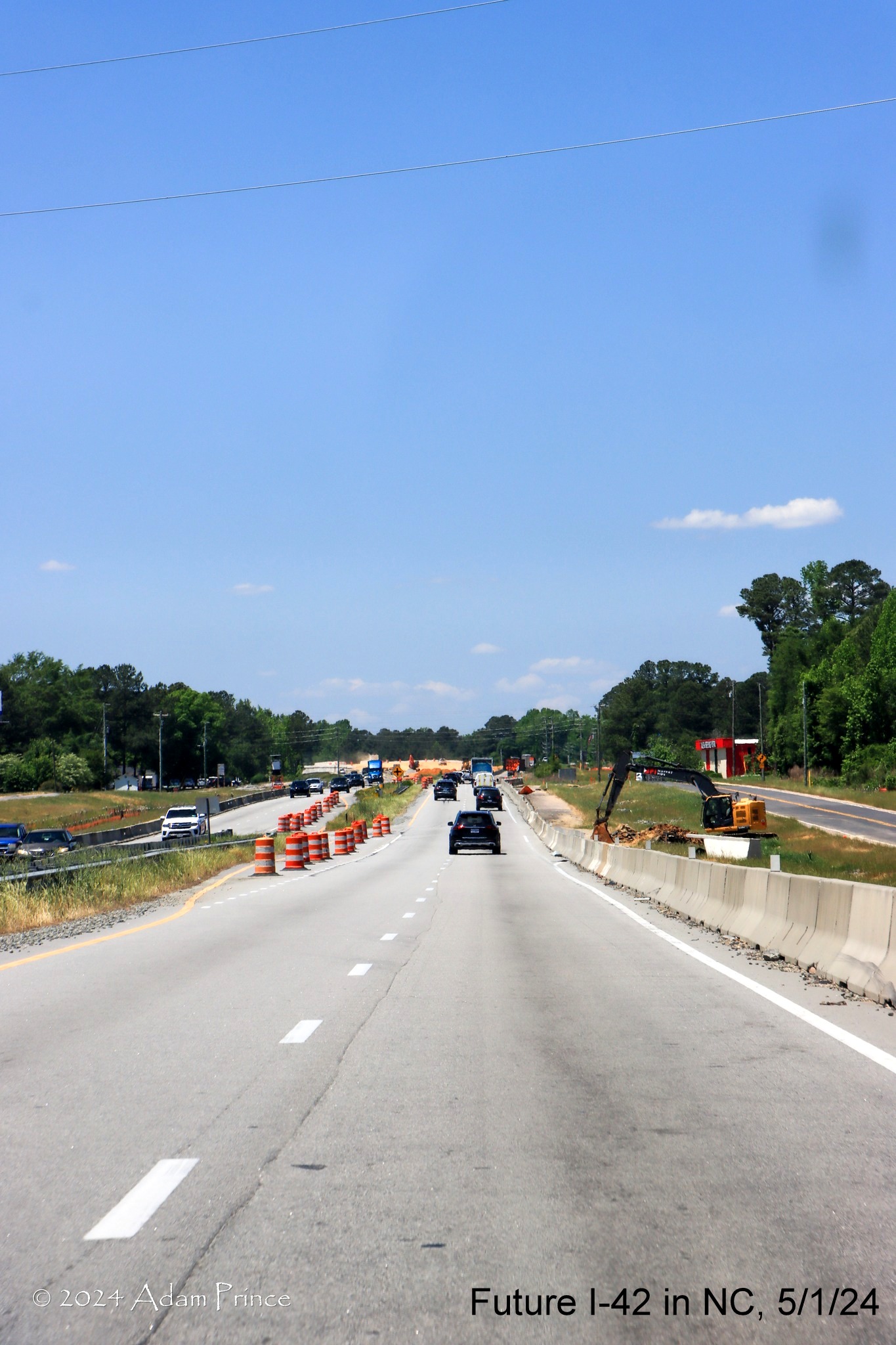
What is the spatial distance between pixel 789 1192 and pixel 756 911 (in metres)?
11.3

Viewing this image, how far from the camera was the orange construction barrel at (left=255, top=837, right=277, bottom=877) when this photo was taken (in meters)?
37.2

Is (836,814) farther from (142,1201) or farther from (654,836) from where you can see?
(142,1201)

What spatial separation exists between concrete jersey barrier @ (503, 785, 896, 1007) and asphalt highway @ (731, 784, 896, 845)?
128 ft

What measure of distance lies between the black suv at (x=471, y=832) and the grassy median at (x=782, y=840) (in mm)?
6882

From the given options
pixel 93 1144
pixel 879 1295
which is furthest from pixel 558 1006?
pixel 879 1295

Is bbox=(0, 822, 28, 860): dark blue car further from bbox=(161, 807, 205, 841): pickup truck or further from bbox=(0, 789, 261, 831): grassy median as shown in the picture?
bbox=(0, 789, 261, 831): grassy median

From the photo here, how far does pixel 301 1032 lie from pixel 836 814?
241 feet

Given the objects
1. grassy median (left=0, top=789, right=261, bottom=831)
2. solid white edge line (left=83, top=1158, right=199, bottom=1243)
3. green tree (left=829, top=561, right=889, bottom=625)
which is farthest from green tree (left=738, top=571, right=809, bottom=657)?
solid white edge line (left=83, top=1158, right=199, bottom=1243)

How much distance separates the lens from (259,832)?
7294cm

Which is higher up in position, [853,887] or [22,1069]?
[853,887]

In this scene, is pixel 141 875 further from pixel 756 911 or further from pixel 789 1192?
pixel 789 1192

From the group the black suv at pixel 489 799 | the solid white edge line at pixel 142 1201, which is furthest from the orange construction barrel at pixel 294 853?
the black suv at pixel 489 799

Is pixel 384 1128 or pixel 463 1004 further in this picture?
pixel 463 1004

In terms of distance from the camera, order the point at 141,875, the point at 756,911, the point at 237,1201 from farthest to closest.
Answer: the point at 141,875, the point at 756,911, the point at 237,1201
